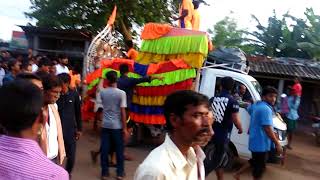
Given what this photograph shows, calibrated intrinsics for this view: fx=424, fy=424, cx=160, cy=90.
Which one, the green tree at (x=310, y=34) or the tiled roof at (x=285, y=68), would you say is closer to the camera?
the tiled roof at (x=285, y=68)

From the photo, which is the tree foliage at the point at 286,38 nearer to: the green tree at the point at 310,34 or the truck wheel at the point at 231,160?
the green tree at the point at 310,34

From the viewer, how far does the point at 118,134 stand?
6.25 meters

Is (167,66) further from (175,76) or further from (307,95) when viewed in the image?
(307,95)

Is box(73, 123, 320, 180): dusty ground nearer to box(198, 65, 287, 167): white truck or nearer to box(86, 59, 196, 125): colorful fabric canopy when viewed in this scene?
box(198, 65, 287, 167): white truck

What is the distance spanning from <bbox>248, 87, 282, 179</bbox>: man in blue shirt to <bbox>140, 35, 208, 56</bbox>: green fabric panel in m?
2.64

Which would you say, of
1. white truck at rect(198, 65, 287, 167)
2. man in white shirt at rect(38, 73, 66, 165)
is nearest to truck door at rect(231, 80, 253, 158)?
white truck at rect(198, 65, 287, 167)

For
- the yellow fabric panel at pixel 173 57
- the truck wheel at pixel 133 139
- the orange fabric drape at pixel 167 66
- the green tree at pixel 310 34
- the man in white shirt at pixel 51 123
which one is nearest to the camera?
the man in white shirt at pixel 51 123

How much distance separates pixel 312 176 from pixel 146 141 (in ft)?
12.2

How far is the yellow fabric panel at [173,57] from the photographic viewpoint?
27.8 feet

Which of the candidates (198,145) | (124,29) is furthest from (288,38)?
(198,145)

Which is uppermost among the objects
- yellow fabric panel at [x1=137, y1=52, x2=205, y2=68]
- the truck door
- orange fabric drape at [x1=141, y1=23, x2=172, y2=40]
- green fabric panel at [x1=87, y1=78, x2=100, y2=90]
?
orange fabric drape at [x1=141, y1=23, x2=172, y2=40]

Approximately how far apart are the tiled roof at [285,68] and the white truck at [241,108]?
6914mm

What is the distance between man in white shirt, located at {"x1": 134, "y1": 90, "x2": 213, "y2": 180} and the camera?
6.82ft

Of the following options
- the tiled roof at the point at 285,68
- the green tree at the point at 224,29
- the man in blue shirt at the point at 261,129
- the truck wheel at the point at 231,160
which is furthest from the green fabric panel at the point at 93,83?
the green tree at the point at 224,29
